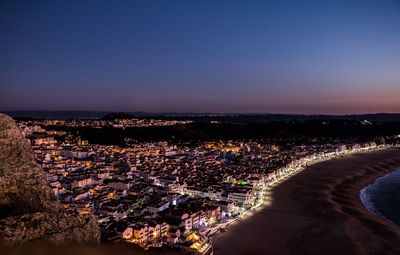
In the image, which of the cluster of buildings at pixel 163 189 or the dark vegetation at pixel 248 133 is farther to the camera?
the dark vegetation at pixel 248 133

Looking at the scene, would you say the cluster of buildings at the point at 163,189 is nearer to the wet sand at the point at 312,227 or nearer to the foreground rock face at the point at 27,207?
the wet sand at the point at 312,227

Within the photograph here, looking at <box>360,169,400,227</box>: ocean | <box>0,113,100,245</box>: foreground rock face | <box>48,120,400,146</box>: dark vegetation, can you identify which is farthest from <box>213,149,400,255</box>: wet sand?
<box>48,120,400,146</box>: dark vegetation

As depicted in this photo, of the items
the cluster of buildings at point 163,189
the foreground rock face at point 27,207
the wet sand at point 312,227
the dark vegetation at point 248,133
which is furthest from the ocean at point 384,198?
the dark vegetation at point 248,133

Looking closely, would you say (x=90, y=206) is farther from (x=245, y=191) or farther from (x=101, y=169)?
(x=101, y=169)

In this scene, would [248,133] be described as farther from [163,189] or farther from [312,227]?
[312,227]

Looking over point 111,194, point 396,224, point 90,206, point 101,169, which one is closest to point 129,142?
point 101,169

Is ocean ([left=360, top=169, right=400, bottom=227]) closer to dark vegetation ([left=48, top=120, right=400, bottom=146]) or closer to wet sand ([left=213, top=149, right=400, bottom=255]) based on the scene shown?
wet sand ([left=213, top=149, right=400, bottom=255])
